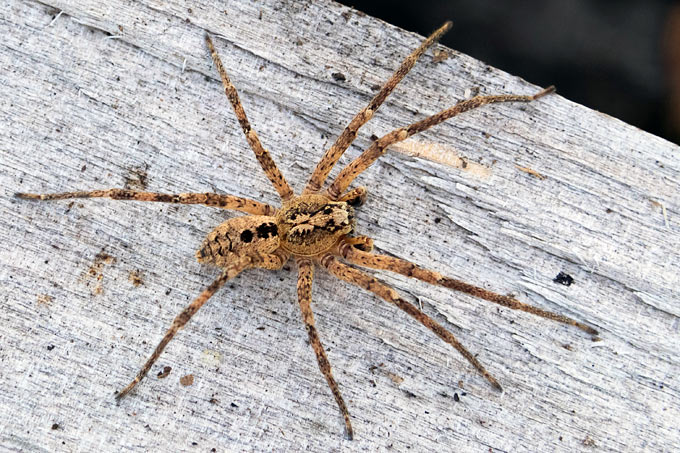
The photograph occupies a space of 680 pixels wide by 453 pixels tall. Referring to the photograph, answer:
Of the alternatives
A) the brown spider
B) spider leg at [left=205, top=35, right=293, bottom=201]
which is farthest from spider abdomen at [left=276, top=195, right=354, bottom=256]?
spider leg at [left=205, top=35, right=293, bottom=201]

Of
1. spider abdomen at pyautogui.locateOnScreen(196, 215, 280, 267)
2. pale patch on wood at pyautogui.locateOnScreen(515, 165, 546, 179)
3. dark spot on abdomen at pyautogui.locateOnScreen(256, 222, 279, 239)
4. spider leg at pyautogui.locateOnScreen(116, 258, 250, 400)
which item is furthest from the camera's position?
pale patch on wood at pyautogui.locateOnScreen(515, 165, 546, 179)

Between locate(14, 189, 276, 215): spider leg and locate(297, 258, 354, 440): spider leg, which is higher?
locate(14, 189, 276, 215): spider leg

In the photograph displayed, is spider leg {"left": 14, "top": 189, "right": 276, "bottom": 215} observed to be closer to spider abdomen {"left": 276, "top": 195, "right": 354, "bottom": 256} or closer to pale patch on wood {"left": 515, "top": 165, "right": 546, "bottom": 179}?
spider abdomen {"left": 276, "top": 195, "right": 354, "bottom": 256}

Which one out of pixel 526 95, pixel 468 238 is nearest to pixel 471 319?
pixel 468 238

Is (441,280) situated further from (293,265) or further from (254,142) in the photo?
(254,142)

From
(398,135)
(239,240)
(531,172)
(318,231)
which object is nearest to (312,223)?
(318,231)

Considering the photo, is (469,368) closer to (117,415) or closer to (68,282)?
(117,415)
